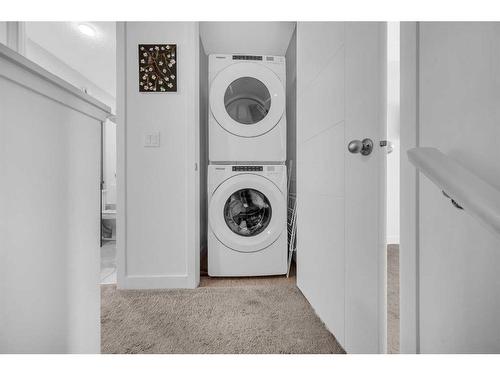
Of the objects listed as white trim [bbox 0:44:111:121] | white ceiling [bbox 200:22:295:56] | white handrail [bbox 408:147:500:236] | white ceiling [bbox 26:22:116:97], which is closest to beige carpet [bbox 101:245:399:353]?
white handrail [bbox 408:147:500:236]

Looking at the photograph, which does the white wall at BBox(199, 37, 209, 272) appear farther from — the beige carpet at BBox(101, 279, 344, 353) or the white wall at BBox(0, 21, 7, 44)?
the white wall at BBox(0, 21, 7, 44)

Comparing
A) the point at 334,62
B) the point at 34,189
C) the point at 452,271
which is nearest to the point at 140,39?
the point at 334,62

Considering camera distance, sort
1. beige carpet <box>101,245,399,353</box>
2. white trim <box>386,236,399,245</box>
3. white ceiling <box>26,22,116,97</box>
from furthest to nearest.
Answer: white ceiling <box>26,22,116,97</box>, beige carpet <box>101,245,399,353</box>, white trim <box>386,236,399,245</box>

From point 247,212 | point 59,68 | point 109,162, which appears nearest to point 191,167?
point 247,212

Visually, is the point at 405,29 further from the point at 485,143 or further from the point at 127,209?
the point at 127,209

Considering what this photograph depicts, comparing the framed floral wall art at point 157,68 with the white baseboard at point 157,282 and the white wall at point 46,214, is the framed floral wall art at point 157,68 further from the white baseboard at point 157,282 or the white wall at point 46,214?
the white baseboard at point 157,282

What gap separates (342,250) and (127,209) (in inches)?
57.4

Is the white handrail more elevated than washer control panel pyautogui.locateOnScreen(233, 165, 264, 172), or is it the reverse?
washer control panel pyautogui.locateOnScreen(233, 165, 264, 172)

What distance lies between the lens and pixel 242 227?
6.99 feet

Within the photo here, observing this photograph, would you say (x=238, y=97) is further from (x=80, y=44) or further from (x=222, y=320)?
(x=80, y=44)

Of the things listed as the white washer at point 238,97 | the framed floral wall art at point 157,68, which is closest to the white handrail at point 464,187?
the white washer at point 238,97

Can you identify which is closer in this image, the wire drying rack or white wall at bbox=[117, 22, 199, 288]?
white wall at bbox=[117, 22, 199, 288]

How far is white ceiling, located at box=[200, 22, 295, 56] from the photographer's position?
87.8 inches
